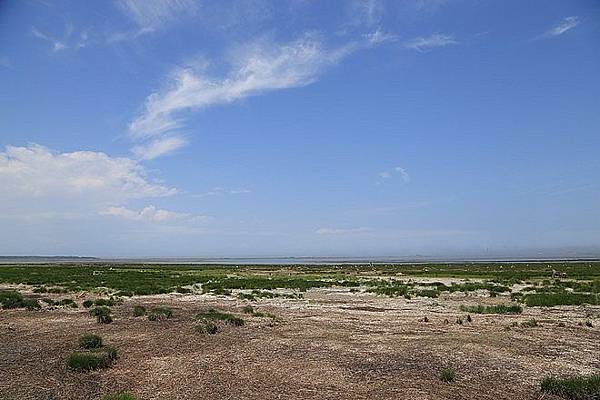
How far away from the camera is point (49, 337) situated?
20.0m

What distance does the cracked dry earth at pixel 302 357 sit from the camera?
41.3ft

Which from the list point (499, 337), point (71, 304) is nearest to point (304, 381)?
point (499, 337)

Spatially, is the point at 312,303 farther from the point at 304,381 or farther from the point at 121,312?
the point at 304,381

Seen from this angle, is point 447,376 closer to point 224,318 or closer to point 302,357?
point 302,357

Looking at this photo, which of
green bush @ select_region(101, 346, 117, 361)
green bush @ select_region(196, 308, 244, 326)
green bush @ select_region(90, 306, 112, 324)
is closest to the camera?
green bush @ select_region(101, 346, 117, 361)

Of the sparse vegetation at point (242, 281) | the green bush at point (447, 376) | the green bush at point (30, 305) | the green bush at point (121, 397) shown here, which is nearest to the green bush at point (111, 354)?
the green bush at point (121, 397)

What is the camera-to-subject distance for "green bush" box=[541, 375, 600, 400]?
1170cm

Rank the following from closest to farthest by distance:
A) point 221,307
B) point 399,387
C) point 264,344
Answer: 1. point 399,387
2. point 264,344
3. point 221,307

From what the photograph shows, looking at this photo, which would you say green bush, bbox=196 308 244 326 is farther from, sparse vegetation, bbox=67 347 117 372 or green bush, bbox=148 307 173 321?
sparse vegetation, bbox=67 347 117 372

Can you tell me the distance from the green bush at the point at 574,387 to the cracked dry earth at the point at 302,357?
45 cm

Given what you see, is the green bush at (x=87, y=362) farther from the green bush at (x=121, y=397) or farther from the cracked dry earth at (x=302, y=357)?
the green bush at (x=121, y=397)

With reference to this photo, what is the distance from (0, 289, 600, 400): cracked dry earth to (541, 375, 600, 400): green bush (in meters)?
0.45

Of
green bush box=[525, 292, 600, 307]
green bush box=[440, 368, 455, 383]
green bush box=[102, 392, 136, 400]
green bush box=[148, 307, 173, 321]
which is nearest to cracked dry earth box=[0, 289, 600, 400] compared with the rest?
green bush box=[440, 368, 455, 383]

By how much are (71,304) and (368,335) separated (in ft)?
71.6
